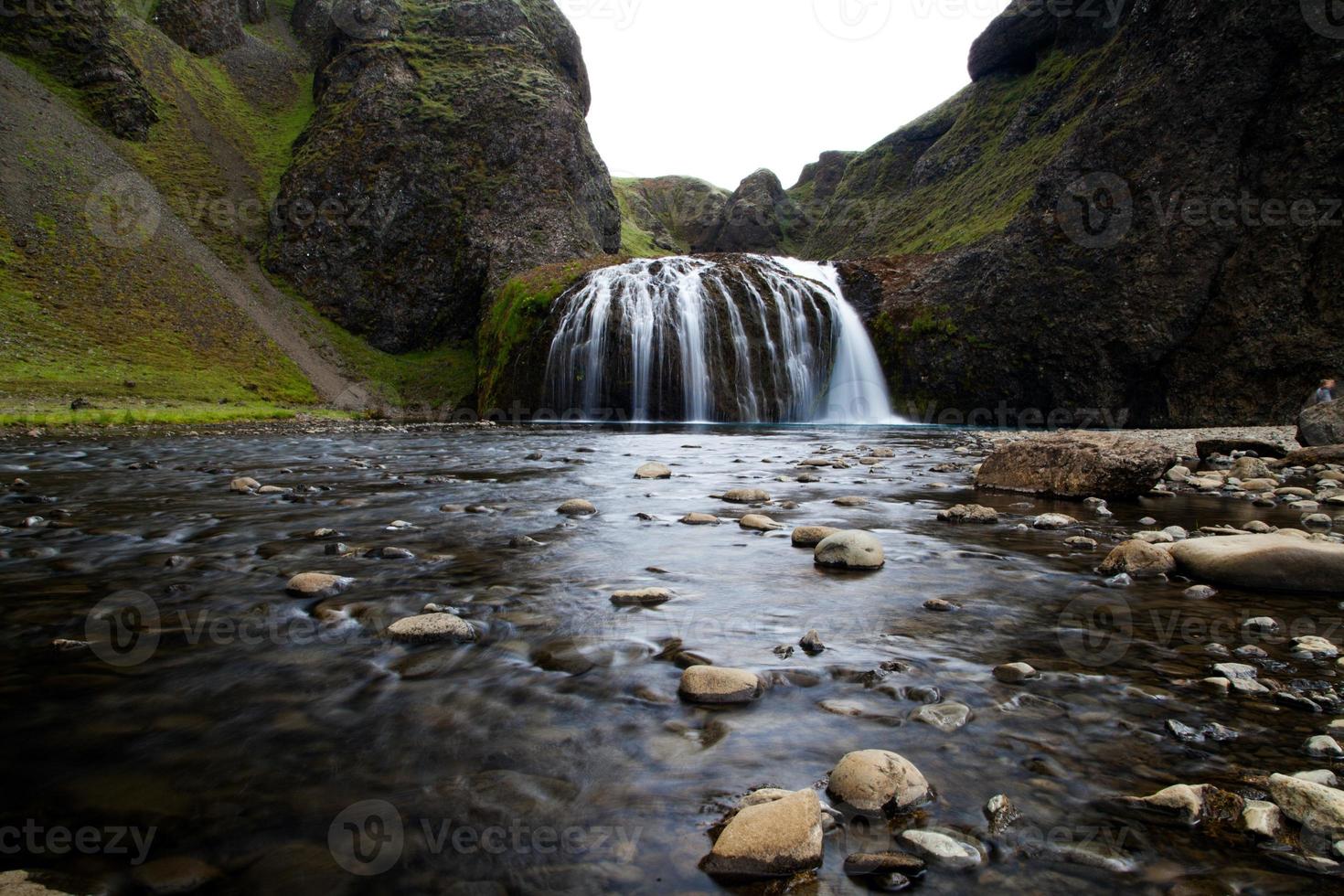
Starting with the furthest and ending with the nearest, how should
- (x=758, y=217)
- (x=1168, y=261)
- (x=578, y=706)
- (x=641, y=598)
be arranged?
(x=758, y=217) < (x=1168, y=261) < (x=641, y=598) < (x=578, y=706)

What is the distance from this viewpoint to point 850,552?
618cm

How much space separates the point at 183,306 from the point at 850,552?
48923 millimetres

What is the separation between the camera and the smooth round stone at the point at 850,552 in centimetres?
614

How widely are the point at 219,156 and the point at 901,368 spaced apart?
202 ft

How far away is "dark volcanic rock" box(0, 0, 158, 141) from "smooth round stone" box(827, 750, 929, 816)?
71.5 meters

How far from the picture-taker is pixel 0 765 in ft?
9.11

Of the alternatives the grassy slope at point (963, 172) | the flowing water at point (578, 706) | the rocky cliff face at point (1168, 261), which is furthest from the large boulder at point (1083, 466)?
the grassy slope at point (963, 172)

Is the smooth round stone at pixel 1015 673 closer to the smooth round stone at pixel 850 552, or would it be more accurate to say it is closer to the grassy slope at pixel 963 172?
the smooth round stone at pixel 850 552

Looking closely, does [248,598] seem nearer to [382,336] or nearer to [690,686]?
[690,686]

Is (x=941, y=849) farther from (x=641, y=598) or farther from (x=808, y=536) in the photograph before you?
(x=808, y=536)

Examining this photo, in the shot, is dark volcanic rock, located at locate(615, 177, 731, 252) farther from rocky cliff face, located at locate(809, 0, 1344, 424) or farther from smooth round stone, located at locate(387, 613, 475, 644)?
smooth round stone, located at locate(387, 613, 475, 644)

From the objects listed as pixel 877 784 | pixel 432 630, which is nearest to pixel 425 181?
pixel 432 630

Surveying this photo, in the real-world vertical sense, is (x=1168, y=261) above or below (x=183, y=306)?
below

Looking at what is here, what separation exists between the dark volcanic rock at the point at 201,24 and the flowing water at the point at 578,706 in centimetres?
8506
